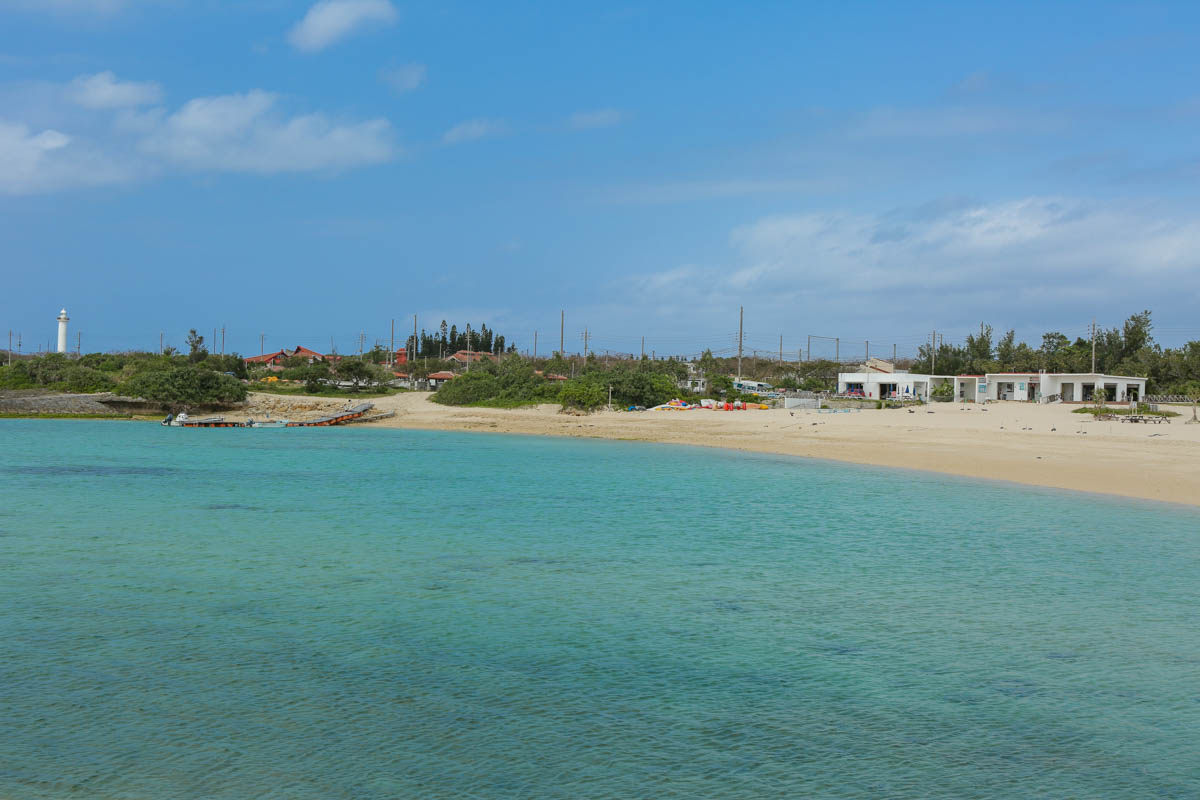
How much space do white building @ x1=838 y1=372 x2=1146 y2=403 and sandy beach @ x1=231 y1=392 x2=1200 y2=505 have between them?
538cm

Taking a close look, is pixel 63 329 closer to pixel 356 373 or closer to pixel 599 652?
pixel 356 373

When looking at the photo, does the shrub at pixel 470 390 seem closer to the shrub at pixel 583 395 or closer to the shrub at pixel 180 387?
the shrub at pixel 583 395

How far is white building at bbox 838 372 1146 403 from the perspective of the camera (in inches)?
2141

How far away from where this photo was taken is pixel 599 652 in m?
8.36

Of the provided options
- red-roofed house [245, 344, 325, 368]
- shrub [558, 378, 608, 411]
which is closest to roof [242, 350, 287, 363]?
red-roofed house [245, 344, 325, 368]

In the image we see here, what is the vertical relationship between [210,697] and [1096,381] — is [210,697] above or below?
below

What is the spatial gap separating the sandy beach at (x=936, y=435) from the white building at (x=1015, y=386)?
5.38m

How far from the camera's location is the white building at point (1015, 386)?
178ft

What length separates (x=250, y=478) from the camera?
80.8ft

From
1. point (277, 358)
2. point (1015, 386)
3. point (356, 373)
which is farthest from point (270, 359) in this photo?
point (1015, 386)

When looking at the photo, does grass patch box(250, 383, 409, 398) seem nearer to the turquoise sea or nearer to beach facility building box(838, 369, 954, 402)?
beach facility building box(838, 369, 954, 402)

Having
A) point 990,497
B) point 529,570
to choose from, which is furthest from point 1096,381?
point 529,570

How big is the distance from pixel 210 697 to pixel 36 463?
25493 mm

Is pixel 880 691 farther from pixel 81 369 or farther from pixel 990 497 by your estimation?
pixel 81 369
